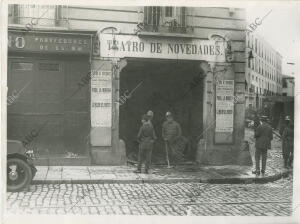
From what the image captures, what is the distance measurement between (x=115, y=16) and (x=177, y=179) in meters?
3.82

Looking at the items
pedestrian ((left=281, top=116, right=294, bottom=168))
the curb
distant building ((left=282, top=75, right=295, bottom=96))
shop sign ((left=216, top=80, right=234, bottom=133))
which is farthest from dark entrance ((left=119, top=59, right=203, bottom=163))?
distant building ((left=282, top=75, right=295, bottom=96))

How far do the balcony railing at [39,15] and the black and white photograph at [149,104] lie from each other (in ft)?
0.10

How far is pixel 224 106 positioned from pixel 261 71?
200 cm

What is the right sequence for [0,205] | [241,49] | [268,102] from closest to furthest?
1. [0,205]
2. [268,102]
3. [241,49]

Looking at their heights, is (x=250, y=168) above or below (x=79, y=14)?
below

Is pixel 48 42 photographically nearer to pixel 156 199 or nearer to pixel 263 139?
pixel 156 199

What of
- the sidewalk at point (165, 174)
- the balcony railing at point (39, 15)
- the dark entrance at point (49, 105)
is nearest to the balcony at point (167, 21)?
the dark entrance at point (49, 105)

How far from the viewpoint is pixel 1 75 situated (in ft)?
22.3

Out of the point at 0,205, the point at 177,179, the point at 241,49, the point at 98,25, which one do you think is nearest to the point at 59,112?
the point at 98,25

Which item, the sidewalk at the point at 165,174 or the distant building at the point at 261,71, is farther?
A: the sidewalk at the point at 165,174

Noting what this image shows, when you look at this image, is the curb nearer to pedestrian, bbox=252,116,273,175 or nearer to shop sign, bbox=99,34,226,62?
pedestrian, bbox=252,116,273,175

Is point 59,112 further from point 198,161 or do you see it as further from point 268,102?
point 268,102

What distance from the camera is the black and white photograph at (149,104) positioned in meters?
7.80

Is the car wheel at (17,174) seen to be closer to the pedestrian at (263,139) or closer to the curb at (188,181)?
the curb at (188,181)
